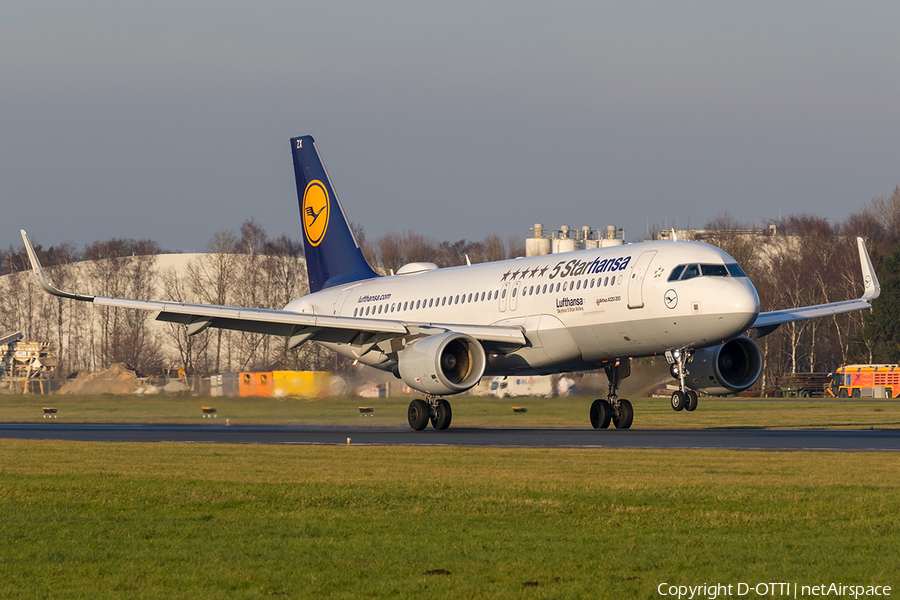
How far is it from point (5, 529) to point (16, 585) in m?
3.33

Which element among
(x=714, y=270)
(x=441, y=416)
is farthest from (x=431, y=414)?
(x=714, y=270)

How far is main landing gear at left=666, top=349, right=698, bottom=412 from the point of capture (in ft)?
95.2

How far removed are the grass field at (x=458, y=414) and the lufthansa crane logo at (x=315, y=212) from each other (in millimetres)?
7203

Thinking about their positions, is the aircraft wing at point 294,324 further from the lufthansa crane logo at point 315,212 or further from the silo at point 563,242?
the silo at point 563,242

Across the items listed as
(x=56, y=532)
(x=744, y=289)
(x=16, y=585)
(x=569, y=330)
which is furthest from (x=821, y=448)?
(x=16, y=585)

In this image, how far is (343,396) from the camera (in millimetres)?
37062

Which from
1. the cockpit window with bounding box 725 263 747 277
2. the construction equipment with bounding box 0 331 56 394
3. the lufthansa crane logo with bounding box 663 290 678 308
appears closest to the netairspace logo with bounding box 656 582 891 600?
the lufthansa crane logo with bounding box 663 290 678 308

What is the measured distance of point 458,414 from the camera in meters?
40.5

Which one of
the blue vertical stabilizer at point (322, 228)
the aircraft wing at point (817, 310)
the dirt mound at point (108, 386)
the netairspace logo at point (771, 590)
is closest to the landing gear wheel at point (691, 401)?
the aircraft wing at point (817, 310)

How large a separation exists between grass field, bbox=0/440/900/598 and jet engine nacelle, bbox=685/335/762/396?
12.2 metres

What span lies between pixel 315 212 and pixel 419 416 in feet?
44.2

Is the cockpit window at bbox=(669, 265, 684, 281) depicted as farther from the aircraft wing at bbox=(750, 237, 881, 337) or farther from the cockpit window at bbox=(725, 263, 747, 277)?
the aircraft wing at bbox=(750, 237, 881, 337)

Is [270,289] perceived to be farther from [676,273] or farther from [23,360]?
[676,273]

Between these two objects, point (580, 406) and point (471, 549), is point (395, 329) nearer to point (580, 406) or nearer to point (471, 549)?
point (580, 406)
